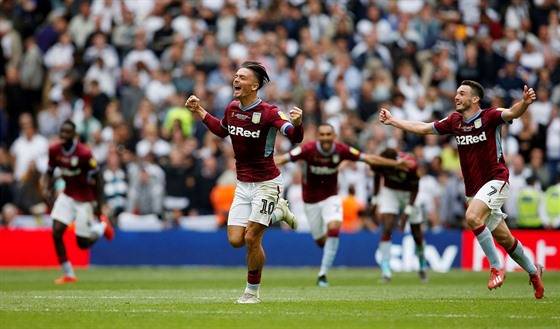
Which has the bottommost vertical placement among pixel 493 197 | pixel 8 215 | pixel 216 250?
pixel 216 250

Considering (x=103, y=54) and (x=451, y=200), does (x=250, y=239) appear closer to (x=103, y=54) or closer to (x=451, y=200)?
(x=451, y=200)

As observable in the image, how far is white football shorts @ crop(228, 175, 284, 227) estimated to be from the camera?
15180 millimetres

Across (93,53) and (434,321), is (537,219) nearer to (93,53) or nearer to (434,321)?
(93,53)

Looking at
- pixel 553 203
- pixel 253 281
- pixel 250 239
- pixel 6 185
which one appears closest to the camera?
pixel 250 239

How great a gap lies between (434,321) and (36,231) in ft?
52.8

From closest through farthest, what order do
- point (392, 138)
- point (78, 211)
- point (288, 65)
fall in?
point (78, 211) → point (392, 138) → point (288, 65)

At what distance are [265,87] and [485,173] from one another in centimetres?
1475

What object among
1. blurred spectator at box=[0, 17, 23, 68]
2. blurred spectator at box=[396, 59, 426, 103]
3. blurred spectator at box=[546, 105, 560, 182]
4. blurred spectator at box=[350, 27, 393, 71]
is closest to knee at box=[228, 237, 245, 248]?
blurred spectator at box=[546, 105, 560, 182]

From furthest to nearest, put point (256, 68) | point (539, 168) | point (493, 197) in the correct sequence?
1. point (539, 168)
2. point (493, 197)
3. point (256, 68)

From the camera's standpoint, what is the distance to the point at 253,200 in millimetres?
15227

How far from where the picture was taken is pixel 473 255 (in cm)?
2745

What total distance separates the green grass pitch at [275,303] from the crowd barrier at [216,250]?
383 cm

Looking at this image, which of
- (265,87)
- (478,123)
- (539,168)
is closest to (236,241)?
(478,123)

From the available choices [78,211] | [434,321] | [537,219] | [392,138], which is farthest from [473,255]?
[434,321]
